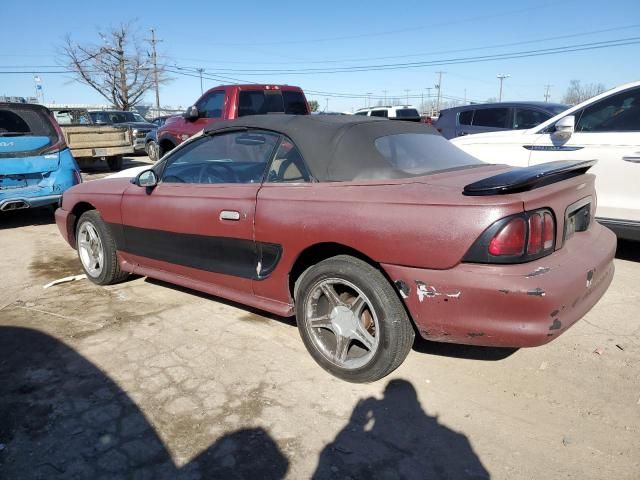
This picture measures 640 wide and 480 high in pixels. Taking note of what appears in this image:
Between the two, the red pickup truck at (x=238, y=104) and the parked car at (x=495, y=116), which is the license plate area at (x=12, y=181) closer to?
the red pickup truck at (x=238, y=104)

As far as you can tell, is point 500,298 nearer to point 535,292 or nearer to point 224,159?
point 535,292

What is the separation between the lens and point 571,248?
260cm

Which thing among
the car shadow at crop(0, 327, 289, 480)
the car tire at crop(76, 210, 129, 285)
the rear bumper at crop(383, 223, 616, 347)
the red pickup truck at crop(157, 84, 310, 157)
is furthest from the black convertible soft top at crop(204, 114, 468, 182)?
the red pickup truck at crop(157, 84, 310, 157)

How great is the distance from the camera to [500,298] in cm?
222

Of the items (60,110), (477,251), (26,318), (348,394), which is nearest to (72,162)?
(26,318)

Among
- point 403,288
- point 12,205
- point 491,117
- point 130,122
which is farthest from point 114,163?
point 403,288

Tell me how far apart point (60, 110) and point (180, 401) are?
1587 cm

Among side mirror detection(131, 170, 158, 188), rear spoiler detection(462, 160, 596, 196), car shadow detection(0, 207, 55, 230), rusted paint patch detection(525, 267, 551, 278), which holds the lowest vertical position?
car shadow detection(0, 207, 55, 230)

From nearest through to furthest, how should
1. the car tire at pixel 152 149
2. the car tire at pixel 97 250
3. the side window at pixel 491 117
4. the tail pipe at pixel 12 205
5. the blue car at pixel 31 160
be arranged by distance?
the car tire at pixel 97 250
the tail pipe at pixel 12 205
the blue car at pixel 31 160
the side window at pixel 491 117
the car tire at pixel 152 149

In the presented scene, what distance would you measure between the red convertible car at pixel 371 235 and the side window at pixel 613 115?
2.20 m

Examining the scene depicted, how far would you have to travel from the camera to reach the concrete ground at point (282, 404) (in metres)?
2.16

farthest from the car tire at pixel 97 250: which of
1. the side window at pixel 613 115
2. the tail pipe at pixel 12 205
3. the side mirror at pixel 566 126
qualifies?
the side window at pixel 613 115

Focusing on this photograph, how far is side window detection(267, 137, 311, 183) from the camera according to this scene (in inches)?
118

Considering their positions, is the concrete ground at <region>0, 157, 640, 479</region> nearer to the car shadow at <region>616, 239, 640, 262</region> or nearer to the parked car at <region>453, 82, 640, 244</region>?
the parked car at <region>453, 82, 640, 244</region>
